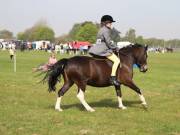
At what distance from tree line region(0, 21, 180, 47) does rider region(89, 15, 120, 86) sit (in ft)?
397

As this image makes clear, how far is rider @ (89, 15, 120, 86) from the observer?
1364 cm

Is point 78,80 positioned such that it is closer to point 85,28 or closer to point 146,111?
point 146,111

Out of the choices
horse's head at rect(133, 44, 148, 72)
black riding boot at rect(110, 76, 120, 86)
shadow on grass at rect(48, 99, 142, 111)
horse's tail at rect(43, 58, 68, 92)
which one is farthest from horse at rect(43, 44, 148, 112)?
shadow on grass at rect(48, 99, 142, 111)

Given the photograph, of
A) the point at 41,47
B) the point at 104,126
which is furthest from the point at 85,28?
the point at 104,126

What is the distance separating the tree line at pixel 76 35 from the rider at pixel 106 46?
4769 inches

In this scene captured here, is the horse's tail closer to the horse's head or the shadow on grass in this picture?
the shadow on grass

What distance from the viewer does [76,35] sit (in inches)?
5915

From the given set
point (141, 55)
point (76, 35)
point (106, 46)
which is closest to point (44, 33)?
point (76, 35)

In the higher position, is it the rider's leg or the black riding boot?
the rider's leg

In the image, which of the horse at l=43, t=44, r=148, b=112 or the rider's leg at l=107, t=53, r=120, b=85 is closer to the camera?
the horse at l=43, t=44, r=148, b=112

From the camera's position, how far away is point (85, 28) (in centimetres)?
14025

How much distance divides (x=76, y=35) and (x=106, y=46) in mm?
137012

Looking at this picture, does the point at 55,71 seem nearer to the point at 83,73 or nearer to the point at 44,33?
the point at 83,73

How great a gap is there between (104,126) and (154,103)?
16.9 feet
